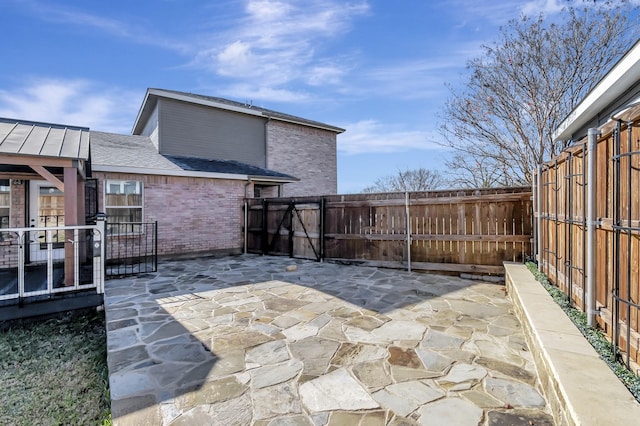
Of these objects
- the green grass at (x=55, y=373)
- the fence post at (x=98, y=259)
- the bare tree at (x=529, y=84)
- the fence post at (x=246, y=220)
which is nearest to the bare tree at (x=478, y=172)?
the bare tree at (x=529, y=84)

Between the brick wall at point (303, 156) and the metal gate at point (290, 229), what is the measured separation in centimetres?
369

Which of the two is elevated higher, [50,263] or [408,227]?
[408,227]

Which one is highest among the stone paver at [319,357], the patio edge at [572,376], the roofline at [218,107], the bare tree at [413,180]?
the roofline at [218,107]

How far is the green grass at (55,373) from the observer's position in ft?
8.01

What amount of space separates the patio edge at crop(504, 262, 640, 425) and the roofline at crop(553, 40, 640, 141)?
8.98 ft

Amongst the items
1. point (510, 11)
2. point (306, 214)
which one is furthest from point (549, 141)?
point (306, 214)

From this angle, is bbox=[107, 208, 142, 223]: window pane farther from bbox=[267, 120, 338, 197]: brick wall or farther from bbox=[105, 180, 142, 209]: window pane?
bbox=[267, 120, 338, 197]: brick wall

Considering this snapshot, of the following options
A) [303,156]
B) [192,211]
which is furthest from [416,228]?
[303,156]

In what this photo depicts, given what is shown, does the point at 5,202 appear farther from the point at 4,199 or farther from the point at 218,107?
the point at 218,107

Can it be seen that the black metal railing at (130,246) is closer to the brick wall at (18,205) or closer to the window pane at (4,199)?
the brick wall at (18,205)

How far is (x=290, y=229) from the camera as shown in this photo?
8930 mm

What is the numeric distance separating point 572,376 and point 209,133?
12354 mm

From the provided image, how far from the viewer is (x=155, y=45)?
8992mm

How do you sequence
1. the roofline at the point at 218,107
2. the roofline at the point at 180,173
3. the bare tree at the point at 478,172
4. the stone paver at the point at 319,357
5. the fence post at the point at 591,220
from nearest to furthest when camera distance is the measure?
the stone paver at the point at 319,357 < the fence post at the point at 591,220 < the roofline at the point at 180,173 < the bare tree at the point at 478,172 < the roofline at the point at 218,107
